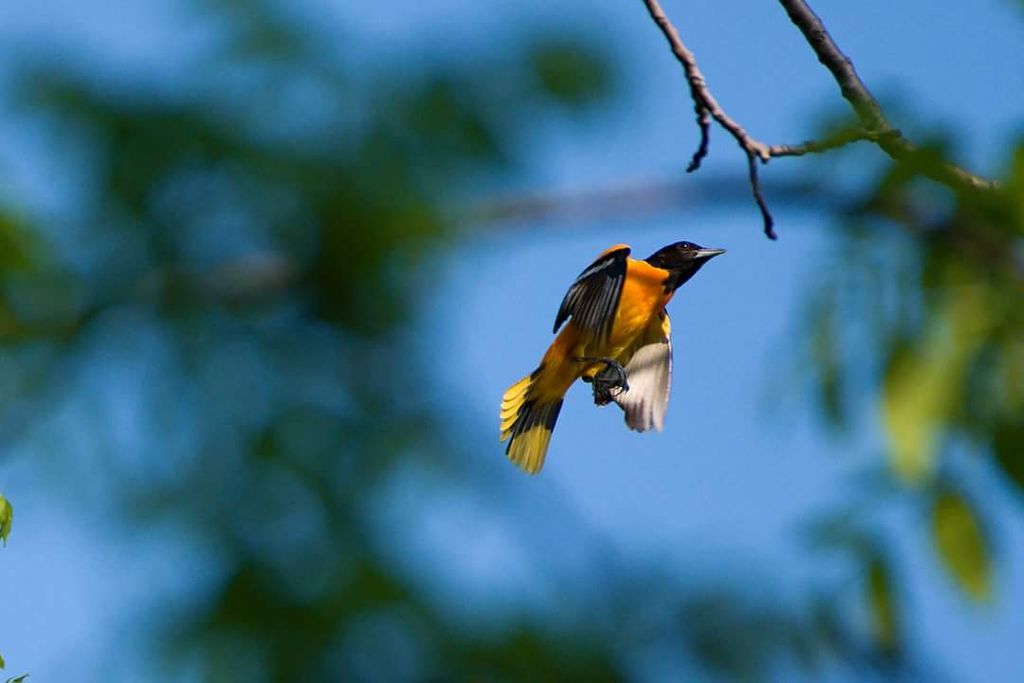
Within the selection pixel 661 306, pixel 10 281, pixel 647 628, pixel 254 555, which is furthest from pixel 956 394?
pixel 661 306

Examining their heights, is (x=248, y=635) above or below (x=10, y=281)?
below

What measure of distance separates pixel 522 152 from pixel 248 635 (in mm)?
697

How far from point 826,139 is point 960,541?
0.61 m

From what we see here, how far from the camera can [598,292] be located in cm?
687

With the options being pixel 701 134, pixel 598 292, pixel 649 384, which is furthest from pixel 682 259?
pixel 701 134

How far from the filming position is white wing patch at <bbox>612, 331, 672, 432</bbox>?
7434 millimetres

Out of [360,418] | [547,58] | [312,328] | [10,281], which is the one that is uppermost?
[547,58]

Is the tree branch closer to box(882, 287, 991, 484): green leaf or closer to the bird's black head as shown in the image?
box(882, 287, 991, 484): green leaf

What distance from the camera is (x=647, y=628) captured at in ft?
5.52

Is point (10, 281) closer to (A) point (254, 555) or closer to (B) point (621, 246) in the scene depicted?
(A) point (254, 555)

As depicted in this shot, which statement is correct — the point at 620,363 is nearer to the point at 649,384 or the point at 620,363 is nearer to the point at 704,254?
the point at 649,384

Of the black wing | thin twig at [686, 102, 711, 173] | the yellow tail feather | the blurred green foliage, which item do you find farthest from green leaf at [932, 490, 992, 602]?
the yellow tail feather

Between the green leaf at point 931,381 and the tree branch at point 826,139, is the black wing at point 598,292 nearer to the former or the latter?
the tree branch at point 826,139

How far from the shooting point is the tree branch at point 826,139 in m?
1.88
